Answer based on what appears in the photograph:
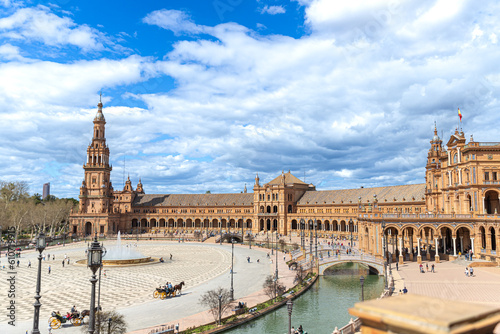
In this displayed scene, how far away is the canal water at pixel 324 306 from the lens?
109 feet

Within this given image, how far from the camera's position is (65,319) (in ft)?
101

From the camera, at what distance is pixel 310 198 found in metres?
128

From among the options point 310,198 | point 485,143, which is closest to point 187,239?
point 310,198

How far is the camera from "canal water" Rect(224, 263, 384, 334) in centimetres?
3331

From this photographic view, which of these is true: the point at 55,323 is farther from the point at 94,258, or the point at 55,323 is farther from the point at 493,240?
the point at 493,240

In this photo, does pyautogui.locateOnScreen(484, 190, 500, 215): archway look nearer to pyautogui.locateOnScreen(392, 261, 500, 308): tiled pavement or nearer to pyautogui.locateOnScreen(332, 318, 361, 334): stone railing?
pyautogui.locateOnScreen(392, 261, 500, 308): tiled pavement

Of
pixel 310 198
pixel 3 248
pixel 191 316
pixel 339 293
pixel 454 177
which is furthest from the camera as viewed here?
pixel 310 198

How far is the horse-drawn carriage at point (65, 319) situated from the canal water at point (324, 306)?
40.4 feet

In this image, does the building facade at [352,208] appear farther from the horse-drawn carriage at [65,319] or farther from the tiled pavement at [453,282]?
the horse-drawn carriage at [65,319]

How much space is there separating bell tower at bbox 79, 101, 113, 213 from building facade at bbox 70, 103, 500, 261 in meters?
0.34

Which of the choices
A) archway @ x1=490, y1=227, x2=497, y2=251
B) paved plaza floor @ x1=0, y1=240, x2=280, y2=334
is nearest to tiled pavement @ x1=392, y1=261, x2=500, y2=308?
archway @ x1=490, y1=227, x2=497, y2=251

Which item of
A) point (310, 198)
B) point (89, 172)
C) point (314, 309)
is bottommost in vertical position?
point (314, 309)

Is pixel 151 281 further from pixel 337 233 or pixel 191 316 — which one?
pixel 337 233

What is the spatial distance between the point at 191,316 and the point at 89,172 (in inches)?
4457
